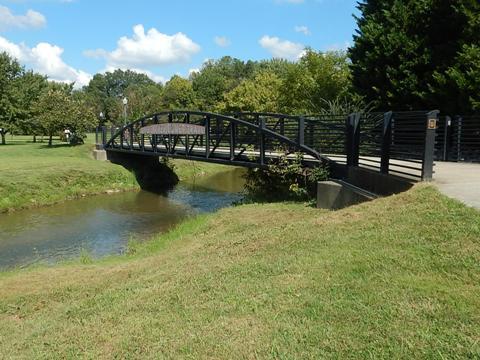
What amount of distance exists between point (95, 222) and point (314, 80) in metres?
19.8

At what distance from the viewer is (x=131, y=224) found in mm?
15352

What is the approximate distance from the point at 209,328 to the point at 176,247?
197 inches

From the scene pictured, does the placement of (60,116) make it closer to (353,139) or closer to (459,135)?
(353,139)

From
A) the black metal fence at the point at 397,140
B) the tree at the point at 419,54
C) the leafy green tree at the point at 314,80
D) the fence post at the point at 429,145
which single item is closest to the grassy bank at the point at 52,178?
the leafy green tree at the point at 314,80

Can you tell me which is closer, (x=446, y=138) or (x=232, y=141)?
(x=446, y=138)

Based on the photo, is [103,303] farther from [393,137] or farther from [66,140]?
[66,140]

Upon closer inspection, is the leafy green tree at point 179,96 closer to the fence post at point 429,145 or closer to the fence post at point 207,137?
the fence post at point 207,137

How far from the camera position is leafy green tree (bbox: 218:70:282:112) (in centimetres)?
4213

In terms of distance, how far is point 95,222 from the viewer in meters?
15.7

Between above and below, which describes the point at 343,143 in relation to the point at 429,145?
below

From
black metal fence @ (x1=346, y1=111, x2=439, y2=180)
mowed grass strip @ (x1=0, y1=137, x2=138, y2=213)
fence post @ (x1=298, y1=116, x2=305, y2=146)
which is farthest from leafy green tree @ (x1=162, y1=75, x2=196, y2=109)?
black metal fence @ (x1=346, y1=111, x2=439, y2=180)

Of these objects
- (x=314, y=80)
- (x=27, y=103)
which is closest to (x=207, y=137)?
(x=314, y=80)

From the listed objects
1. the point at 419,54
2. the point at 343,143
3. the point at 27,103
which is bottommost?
the point at 343,143

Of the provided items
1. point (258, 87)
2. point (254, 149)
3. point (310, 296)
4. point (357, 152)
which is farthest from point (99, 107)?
point (310, 296)
